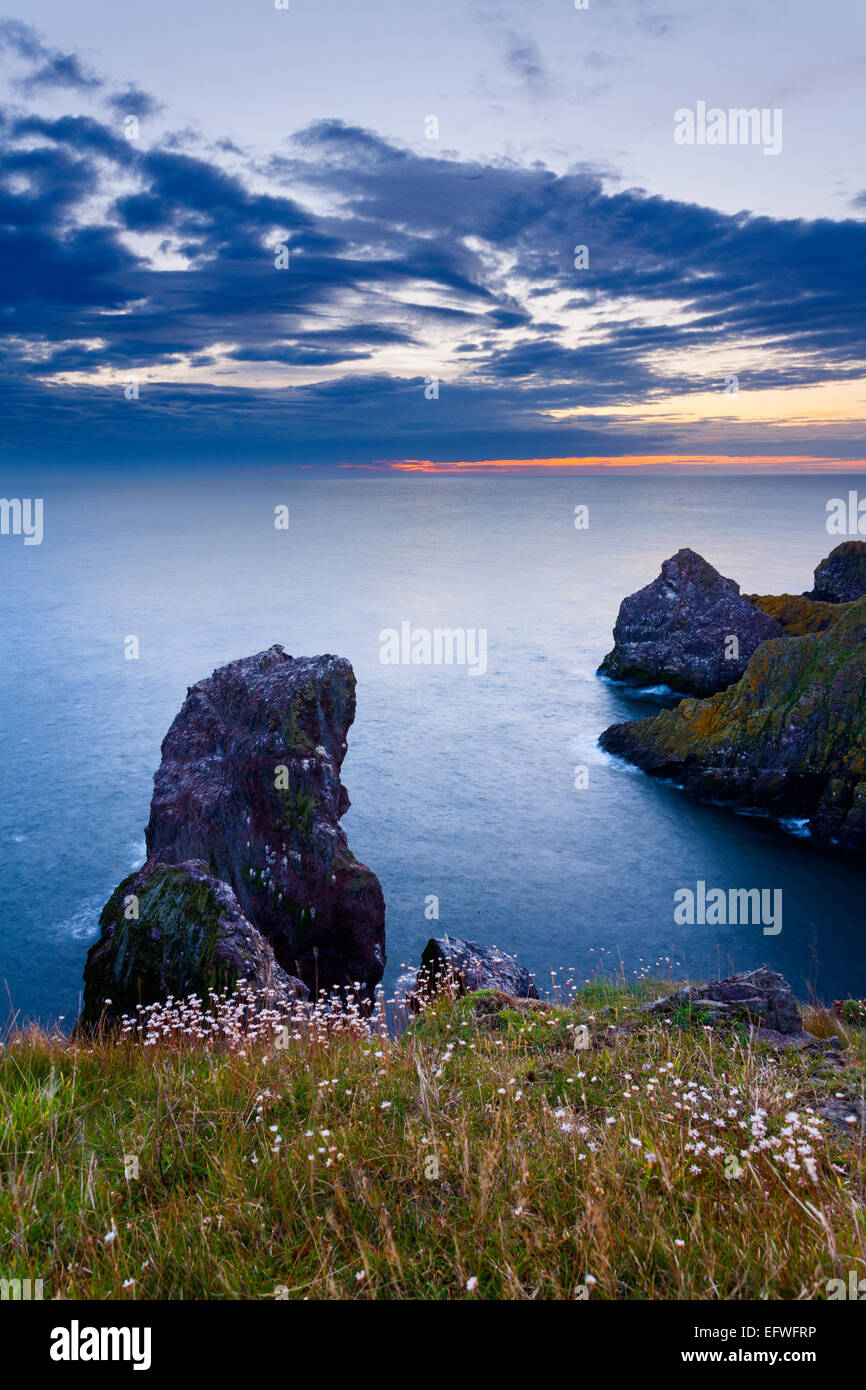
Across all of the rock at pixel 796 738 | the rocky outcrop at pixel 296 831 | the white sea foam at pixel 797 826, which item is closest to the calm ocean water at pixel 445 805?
the white sea foam at pixel 797 826

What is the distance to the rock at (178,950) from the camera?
13.2 metres

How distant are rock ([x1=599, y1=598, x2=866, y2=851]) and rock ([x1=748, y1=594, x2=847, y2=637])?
1760cm

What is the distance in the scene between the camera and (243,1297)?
4168 mm

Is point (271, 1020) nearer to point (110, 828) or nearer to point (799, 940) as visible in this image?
point (799, 940)

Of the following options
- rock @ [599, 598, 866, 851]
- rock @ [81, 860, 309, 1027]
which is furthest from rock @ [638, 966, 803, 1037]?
rock @ [599, 598, 866, 851]

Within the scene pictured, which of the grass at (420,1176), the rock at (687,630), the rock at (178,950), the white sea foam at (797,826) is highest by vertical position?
the rock at (687,630)

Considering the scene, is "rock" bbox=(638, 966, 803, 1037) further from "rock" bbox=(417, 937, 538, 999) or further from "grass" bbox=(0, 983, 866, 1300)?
"rock" bbox=(417, 937, 538, 999)

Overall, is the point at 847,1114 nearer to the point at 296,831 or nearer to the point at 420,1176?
the point at 420,1176

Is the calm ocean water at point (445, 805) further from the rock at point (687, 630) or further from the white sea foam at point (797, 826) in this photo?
the rock at point (687, 630)

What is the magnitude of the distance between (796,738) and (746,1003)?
35202 millimetres

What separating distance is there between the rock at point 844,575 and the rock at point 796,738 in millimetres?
37585

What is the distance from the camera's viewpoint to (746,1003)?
988cm
